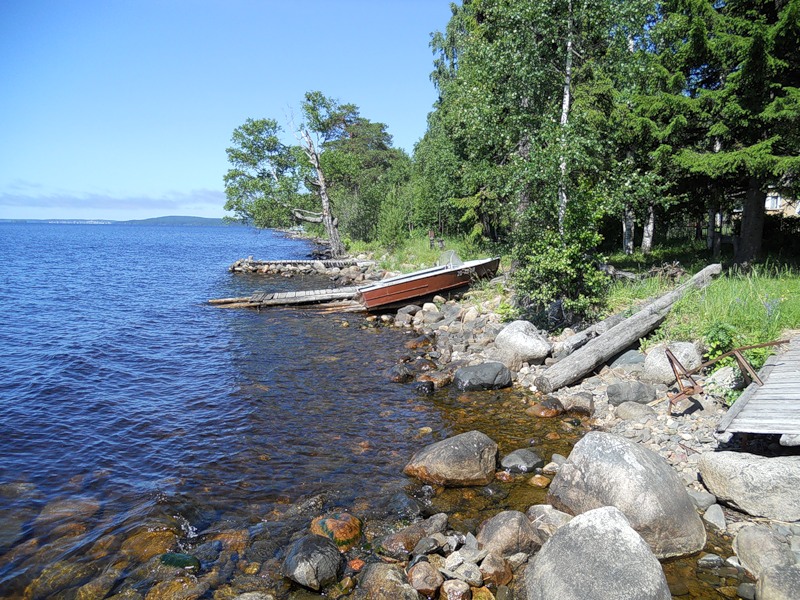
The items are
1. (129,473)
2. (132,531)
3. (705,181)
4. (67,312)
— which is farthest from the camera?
(67,312)

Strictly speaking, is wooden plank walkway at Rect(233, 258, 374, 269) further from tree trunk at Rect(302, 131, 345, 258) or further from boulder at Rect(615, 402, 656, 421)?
boulder at Rect(615, 402, 656, 421)

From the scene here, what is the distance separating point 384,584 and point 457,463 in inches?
94.0

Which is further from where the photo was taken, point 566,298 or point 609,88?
point 609,88

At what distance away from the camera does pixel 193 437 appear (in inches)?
356

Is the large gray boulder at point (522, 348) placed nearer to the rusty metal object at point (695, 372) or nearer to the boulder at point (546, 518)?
the rusty metal object at point (695, 372)

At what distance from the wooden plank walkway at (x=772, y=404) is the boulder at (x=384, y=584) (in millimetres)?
4386

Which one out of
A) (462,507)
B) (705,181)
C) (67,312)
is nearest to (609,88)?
(705,181)

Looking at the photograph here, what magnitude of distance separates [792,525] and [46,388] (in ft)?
47.9

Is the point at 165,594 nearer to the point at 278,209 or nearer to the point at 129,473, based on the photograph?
the point at 129,473

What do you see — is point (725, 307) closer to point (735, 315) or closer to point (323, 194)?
point (735, 315)

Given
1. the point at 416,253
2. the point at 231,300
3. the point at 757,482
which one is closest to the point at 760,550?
the point at 757,482

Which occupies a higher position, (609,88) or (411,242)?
(609,88)

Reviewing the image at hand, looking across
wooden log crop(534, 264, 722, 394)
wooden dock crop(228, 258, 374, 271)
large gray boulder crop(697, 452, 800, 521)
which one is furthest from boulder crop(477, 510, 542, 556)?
wooden dock crop(228, 258, 374, 271)

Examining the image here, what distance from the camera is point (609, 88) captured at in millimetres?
16859
